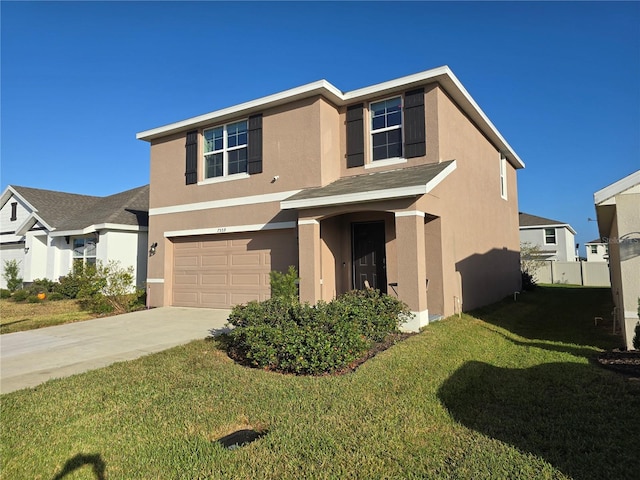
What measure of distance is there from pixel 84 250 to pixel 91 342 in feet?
34.0

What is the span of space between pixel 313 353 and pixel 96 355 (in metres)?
4.37

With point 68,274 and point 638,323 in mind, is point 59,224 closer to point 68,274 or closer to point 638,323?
point 68,274

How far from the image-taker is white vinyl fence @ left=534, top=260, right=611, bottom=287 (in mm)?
26266

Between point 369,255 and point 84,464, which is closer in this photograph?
point 84,464

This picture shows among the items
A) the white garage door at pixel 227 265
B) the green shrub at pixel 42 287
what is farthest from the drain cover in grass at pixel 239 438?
the green shrub at pixel 42 287

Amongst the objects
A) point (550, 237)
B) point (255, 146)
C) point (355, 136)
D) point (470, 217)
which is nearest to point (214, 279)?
point (255, 146)

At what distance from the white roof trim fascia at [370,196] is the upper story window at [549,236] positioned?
28769 mm

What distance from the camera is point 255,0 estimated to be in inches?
430

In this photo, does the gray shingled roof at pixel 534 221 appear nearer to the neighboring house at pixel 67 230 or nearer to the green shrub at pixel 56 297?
the neighboring house at pixel 67 230

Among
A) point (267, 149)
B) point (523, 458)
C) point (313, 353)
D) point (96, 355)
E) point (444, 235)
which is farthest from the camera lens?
point (267, 149)

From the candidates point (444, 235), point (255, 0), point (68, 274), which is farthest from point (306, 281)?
point (68, 274)

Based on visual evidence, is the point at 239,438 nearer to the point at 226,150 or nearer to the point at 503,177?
the point at 226,150

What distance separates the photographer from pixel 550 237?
3350 centimetres

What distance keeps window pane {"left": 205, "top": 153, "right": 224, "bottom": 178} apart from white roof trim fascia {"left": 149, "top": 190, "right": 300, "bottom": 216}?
3.25 feet
